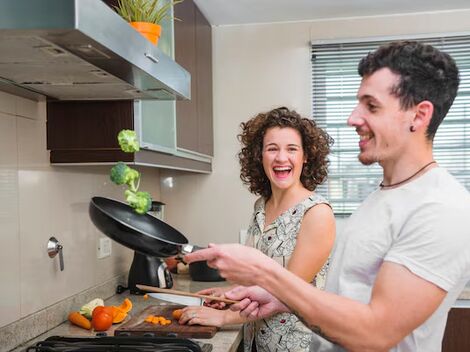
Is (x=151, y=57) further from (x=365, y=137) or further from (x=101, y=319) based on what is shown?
(x=101, y=319)

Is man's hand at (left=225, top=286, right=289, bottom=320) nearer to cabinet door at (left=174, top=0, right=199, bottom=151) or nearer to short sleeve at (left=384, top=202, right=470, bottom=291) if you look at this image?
short sleeve at (left=384, top=202, right=470, bottom=291)

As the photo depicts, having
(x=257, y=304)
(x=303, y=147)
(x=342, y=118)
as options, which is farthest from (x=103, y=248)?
(x=342, y=118)

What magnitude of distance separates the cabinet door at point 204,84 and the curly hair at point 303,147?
0.78 m

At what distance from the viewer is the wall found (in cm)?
321

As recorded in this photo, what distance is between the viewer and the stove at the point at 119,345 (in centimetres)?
159

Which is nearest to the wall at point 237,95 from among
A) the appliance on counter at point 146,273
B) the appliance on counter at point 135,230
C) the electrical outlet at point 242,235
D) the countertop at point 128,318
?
the electrical outlet at point 242,235

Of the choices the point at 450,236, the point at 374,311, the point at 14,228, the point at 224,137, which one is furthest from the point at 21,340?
the point at 224,137

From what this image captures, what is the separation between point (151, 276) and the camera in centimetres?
247

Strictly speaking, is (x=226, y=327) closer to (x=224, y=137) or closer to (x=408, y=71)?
(x=408, y=71)

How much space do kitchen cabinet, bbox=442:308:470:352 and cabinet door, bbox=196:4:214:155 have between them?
1.39 metres

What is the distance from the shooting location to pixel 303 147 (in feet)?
6.59

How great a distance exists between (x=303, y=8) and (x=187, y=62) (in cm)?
73

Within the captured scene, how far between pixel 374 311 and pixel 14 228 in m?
1.14

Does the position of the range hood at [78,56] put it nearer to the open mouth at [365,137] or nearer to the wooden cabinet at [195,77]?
the open mouth at [365,137]
